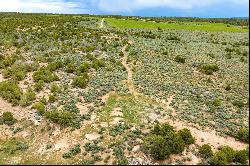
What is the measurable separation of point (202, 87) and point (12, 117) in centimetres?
2029

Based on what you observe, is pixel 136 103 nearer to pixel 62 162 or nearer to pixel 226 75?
pixel 62 162

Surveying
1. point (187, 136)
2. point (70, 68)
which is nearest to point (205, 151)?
point (187, 136)

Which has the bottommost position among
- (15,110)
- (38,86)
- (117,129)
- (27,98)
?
(117,129)

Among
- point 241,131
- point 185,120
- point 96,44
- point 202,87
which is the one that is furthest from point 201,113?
point 96,44

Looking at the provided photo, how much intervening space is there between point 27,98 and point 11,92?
2442 millimetres

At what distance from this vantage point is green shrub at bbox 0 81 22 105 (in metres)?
35.5

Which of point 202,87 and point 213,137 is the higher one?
point 202,87

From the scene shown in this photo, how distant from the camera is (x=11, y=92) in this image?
36.6 metres

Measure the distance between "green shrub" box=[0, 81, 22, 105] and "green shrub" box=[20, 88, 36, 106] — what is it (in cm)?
60

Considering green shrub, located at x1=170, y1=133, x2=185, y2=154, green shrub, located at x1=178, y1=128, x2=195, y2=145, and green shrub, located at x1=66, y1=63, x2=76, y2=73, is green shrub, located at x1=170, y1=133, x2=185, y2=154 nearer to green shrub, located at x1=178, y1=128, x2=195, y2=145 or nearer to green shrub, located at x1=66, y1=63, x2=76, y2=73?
green shrub, located at x1=178, y1=128, x2=195, y2=145

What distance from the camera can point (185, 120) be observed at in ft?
105

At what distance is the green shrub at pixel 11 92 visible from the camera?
117 feet

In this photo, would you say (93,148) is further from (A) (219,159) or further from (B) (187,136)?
(A) (219,159)

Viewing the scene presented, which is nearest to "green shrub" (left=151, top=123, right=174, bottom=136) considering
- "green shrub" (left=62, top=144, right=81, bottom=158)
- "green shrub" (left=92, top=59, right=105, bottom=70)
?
"green shrub" (left=62, top=144, right=81, bottom=158)
